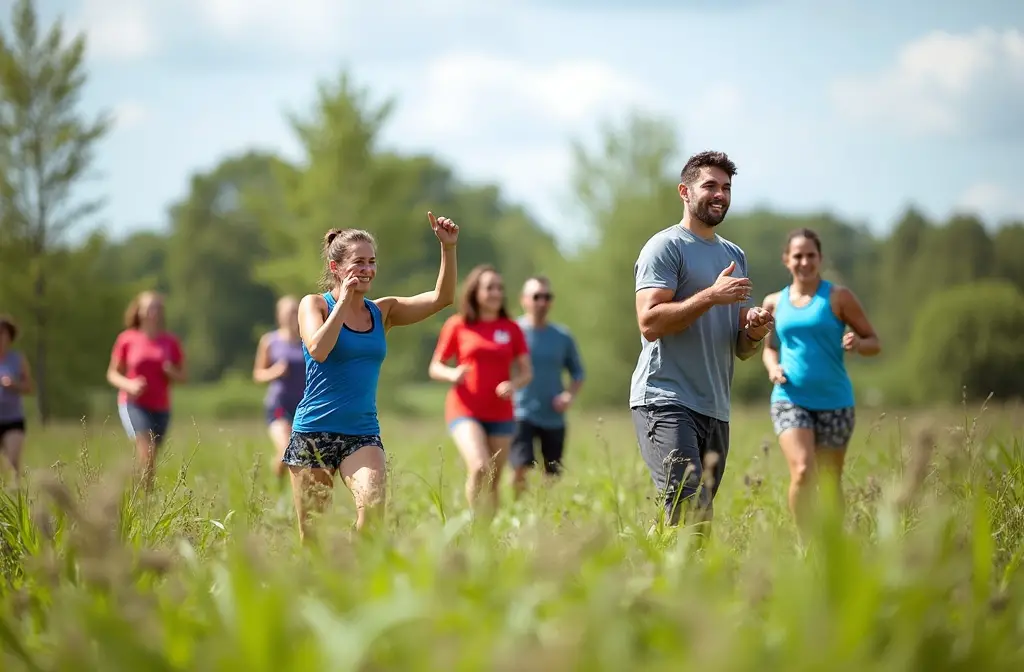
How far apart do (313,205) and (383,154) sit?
2.69m

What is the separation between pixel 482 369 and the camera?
8867 mm

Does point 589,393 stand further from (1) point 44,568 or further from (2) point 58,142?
(1) point 44,568

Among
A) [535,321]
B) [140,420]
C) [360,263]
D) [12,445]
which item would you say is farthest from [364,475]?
[12,445]

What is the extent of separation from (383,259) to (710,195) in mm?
23352

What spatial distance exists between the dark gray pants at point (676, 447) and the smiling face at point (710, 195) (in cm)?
A: 104

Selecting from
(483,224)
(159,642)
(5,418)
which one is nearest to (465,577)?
(159,642)

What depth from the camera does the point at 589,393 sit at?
113ft

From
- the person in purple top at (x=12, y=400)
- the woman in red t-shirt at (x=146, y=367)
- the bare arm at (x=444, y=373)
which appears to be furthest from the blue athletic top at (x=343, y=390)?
the person in purple top at (x=12, y=400)

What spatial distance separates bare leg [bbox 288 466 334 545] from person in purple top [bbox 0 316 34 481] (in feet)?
20.5

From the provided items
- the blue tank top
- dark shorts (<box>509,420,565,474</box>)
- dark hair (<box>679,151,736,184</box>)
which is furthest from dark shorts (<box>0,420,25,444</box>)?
dark hair (<box>679,151,736,184</box>)

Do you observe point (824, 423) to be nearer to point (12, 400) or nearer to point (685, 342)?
point (685, 342)

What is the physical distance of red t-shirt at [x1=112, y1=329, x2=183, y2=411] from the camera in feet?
35.5

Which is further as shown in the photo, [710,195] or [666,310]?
[710,195]

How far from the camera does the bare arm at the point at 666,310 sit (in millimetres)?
5242
